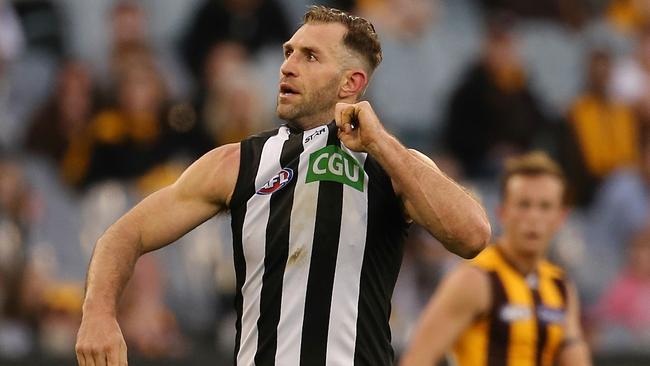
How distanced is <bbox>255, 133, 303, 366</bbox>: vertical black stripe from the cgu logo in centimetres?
11

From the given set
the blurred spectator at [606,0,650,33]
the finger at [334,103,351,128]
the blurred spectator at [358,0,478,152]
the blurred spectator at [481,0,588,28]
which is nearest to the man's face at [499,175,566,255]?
Answer: the finger at [334,103,351,128]

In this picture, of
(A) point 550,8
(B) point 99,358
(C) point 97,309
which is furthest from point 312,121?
(A) point 550,8

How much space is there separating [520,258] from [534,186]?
17.2 inches

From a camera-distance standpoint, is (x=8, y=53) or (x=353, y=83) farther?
(x=8, y=53)

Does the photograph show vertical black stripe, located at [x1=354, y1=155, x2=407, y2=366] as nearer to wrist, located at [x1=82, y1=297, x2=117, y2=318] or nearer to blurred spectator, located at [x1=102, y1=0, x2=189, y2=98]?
wrist, located at [x1=82, y1=297, x2=117, y2=318]

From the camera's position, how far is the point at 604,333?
32.1 ft

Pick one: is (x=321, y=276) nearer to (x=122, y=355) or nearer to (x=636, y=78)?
(x=122, y=355)

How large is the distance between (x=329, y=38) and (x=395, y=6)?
6.06m

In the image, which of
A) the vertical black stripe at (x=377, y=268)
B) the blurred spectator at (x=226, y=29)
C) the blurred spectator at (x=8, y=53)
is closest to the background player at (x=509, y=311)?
the vertical black stripe at (x=377, y=268)

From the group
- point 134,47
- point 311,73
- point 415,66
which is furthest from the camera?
point 415,66

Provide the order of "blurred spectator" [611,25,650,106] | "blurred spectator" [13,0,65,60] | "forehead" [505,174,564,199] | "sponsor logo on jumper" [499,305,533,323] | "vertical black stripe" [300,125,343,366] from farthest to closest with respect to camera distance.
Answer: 1. "blurred spectator" [611,25,650,106]
2. "blurred spectator" [13,0,65,60]
3. "forehead" [505,174,564,199]
4. "sponsor logo on jumper" [499,305,533,323]
5. "vertical black stripe" [300,125,343,366]

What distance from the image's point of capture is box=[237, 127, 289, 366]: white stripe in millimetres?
4406

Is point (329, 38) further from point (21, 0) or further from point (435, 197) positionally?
point (21, 0)

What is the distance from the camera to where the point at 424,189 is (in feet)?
14.0
